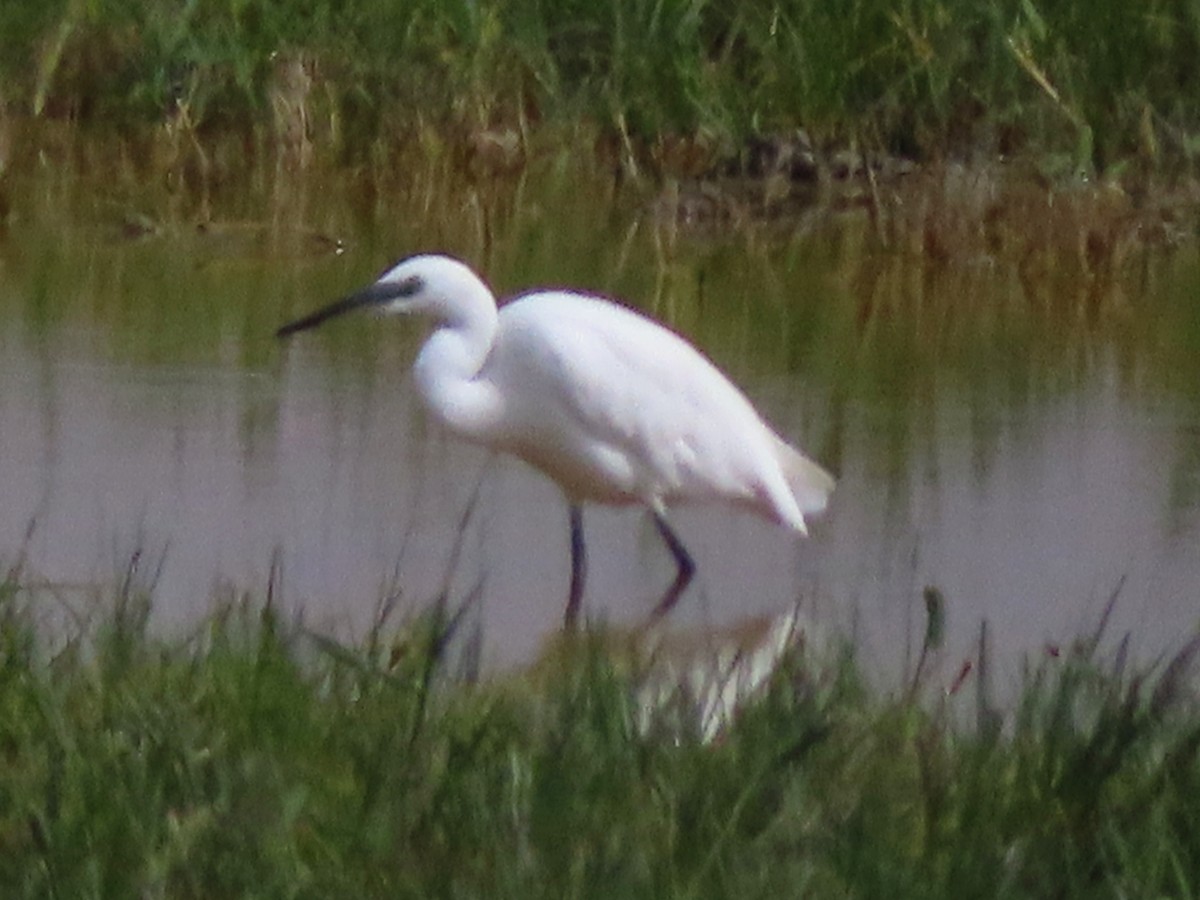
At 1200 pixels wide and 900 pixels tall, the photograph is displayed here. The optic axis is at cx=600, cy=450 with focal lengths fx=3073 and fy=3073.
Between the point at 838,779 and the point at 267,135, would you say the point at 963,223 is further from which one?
the point at 838,779

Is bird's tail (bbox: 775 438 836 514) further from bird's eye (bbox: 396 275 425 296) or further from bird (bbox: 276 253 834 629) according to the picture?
bird's eye (bbox: 396 275 425 296)

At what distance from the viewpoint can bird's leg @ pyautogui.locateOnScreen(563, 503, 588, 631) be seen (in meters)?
5.43

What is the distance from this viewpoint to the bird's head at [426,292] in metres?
6.12

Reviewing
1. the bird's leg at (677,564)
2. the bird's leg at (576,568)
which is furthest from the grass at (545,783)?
the bird's leg at (677,564)

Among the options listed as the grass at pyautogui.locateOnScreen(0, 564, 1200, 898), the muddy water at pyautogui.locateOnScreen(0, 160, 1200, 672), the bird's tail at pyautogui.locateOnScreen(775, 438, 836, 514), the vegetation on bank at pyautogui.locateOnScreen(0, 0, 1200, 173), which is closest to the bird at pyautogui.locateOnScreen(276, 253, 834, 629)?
the bird's tail at pyautogui.locateOnScreen(775, 438, 836, 514)

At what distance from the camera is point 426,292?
6148 mm

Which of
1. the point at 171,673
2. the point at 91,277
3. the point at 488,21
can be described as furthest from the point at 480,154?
the point at 171,673

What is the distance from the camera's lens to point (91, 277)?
8.17m

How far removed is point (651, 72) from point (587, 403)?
3762 millimetres

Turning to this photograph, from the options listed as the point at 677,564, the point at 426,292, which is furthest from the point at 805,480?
the point at 426,292

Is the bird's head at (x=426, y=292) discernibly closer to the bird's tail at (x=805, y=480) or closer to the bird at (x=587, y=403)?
the bird at (x=587, y=403)

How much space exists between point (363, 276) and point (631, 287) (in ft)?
2.44

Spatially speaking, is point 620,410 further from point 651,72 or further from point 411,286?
point 651,72

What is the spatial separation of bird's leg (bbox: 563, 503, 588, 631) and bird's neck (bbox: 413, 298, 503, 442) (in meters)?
0.26
